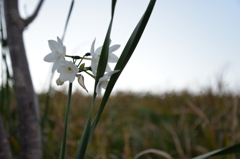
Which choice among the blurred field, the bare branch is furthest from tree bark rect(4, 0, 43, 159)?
the blurred field

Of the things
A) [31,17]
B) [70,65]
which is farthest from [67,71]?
Answer: [31,17]

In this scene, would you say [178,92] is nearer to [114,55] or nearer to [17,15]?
[17,15]

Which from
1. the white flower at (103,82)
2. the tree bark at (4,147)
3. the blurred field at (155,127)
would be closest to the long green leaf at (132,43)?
the white flower at (103,82)

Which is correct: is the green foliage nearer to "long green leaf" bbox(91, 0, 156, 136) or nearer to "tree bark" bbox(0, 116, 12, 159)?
"tree bark" bbox(0, 116, 12, 159)

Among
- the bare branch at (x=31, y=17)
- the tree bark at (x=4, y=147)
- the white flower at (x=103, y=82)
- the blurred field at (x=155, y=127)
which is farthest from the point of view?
the blurred field at (x=155, y=127)

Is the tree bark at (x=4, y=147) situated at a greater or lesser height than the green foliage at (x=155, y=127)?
greater

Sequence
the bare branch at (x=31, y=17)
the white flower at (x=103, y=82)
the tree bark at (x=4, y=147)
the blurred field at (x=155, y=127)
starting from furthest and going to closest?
the blurred field at (x=155, y=127), the bare branch at (x=31, y=17), the tree bark at (x=4, y=147), the white flower at (x=103, y=82)

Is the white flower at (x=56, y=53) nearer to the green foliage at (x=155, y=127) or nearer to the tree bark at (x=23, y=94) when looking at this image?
the tree bark at (x=23, y=94)
